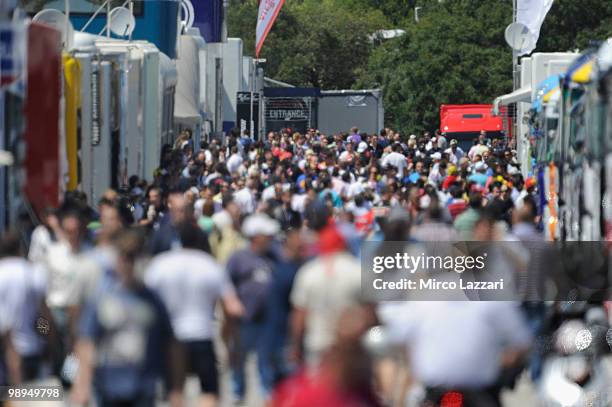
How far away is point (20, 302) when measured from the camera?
425 inches

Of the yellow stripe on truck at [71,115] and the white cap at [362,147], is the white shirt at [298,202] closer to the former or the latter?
the yellow stripe on truck at [71,115]

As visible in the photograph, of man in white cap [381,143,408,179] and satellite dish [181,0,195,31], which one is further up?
satellite dish [181,0,195,31]

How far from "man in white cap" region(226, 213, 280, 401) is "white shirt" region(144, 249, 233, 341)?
57.5 inches

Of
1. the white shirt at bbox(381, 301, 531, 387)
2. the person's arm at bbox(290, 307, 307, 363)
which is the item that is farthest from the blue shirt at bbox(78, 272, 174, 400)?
the person's arm at bbox(290, 307, 307, 363)

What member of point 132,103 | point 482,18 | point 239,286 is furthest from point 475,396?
point 482,18

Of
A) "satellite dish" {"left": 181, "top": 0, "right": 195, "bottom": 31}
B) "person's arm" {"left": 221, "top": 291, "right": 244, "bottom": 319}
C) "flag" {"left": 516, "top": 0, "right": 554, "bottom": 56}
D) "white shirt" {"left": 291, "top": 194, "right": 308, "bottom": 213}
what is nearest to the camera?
"person's arm" {"left": 221, "top": 291, "right": 244, "bottom": 319}

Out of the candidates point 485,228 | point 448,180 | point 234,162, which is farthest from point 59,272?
point 234,162

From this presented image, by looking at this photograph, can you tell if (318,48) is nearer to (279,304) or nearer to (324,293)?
(279,304)

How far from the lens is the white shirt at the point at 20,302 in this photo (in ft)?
35.2

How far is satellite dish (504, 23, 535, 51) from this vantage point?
3822 cm

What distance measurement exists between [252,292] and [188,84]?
27.2 metres

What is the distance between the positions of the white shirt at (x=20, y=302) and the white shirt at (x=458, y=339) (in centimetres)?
278

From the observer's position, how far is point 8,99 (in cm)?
1502

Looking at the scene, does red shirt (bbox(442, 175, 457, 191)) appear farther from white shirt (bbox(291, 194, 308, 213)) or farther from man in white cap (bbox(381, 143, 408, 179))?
white shirt (bbox(291, 194, 308, 213))
